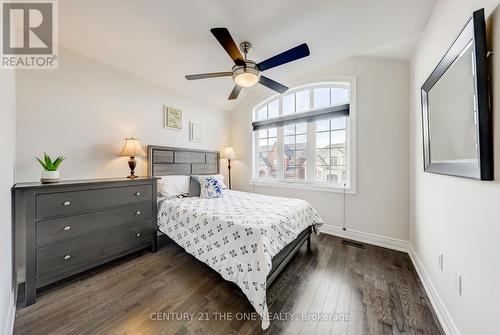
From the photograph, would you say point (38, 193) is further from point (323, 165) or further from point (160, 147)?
point (323, 165)

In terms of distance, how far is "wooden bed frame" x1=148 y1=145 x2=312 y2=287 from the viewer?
9.61 ft

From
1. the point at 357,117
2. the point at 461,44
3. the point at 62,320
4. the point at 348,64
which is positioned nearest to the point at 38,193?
the point at 62,320

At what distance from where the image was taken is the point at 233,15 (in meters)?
1.99

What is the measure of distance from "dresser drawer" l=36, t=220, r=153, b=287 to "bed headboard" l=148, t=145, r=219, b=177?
0.99 m

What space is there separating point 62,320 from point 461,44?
3.29 meters

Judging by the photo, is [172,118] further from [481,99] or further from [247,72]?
[481,99]

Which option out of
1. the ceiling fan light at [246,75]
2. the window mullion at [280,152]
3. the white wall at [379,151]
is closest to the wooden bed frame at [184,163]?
the white wall at [379,151]

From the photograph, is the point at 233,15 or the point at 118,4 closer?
the point at 118,4

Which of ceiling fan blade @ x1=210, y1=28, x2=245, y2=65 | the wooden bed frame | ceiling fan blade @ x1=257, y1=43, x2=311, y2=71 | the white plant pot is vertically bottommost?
the white plant pot

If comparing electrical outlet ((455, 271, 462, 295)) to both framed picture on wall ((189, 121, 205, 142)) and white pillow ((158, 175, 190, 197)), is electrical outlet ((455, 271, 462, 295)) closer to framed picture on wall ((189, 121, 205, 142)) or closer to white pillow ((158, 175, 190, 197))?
white pillow ((158, 175, 190, 197))

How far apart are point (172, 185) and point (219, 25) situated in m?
2.22

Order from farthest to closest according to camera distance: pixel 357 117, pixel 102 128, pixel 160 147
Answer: pixel 160 147, pixel 357 117, pixel 102 128

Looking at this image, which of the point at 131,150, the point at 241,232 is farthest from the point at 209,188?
the point at 241,232

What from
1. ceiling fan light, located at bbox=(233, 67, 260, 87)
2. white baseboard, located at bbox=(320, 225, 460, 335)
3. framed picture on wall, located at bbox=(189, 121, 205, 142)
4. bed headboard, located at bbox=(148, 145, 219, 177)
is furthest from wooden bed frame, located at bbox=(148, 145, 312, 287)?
ceiling fan light, located at bbox=(233, 67, 260, 87)
